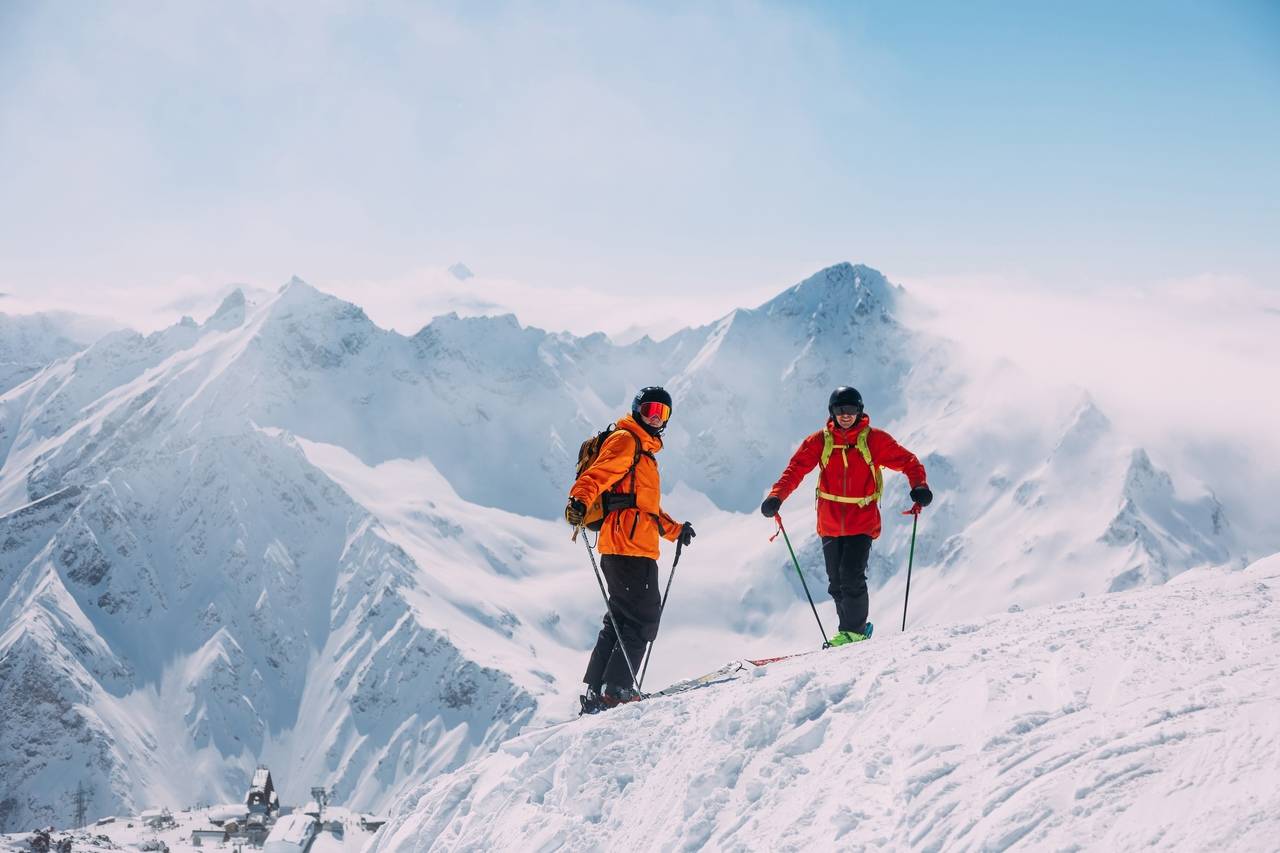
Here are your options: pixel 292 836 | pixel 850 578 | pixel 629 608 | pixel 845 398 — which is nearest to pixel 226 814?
pixel 292 836

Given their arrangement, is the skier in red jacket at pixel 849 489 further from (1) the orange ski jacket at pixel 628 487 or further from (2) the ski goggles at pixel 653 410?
(2) the ski goggles at pixel 653 410

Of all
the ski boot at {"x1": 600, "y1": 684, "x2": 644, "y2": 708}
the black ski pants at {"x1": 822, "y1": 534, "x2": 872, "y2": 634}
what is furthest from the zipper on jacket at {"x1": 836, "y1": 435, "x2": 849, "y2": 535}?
the ski boot at {"x1": 600, "y1": 684, "x2": 644, "y2": 708}

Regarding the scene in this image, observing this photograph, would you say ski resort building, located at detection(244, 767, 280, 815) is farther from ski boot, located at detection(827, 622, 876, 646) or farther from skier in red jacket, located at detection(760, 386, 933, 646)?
ski boot, located at detection(827, 622, 876, 646)

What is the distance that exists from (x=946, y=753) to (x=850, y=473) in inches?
225

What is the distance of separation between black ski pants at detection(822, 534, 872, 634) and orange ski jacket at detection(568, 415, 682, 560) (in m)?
2.57

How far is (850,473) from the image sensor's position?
37.8 feet

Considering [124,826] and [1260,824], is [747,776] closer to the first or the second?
[1260,824]

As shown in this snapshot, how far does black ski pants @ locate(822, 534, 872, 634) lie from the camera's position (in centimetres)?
1136

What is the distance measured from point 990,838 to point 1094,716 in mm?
1362

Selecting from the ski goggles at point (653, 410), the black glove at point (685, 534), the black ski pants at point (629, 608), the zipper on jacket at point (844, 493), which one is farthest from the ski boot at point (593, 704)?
the zipper on jacket at point (844, 493)

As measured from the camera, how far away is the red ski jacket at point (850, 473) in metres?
11.5

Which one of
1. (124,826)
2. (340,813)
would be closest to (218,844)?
(340,813)

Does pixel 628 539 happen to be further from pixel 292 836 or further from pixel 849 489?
pixel 292 836

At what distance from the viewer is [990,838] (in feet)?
16.8
